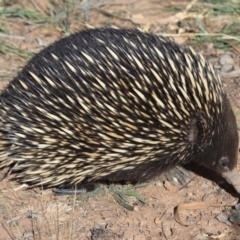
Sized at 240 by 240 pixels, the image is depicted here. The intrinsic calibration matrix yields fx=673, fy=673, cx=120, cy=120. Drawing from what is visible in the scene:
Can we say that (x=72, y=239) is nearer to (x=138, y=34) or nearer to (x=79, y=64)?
(x=79, y=64)

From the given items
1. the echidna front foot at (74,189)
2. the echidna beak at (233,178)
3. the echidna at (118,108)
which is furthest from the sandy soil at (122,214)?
the echidna at (118,108)

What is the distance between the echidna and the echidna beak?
0.15 feet

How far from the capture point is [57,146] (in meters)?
3.72

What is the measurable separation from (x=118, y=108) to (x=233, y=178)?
0.81 meters

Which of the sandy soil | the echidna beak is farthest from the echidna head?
the sandy soil

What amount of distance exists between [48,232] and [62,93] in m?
0.77

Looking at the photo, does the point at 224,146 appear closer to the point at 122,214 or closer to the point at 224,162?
the point at 224,162

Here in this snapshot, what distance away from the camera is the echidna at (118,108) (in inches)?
140

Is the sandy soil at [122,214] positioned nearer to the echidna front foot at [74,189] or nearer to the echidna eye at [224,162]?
the echidna front foot at [74,189]

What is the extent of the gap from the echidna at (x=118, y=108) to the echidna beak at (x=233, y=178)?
0.05 metres

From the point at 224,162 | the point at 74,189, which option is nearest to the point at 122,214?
the point at 74,189

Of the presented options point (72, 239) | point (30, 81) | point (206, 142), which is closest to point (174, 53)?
point (206, 142)

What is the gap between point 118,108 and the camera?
11.7 feet

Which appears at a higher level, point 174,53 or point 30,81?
point 174,53
